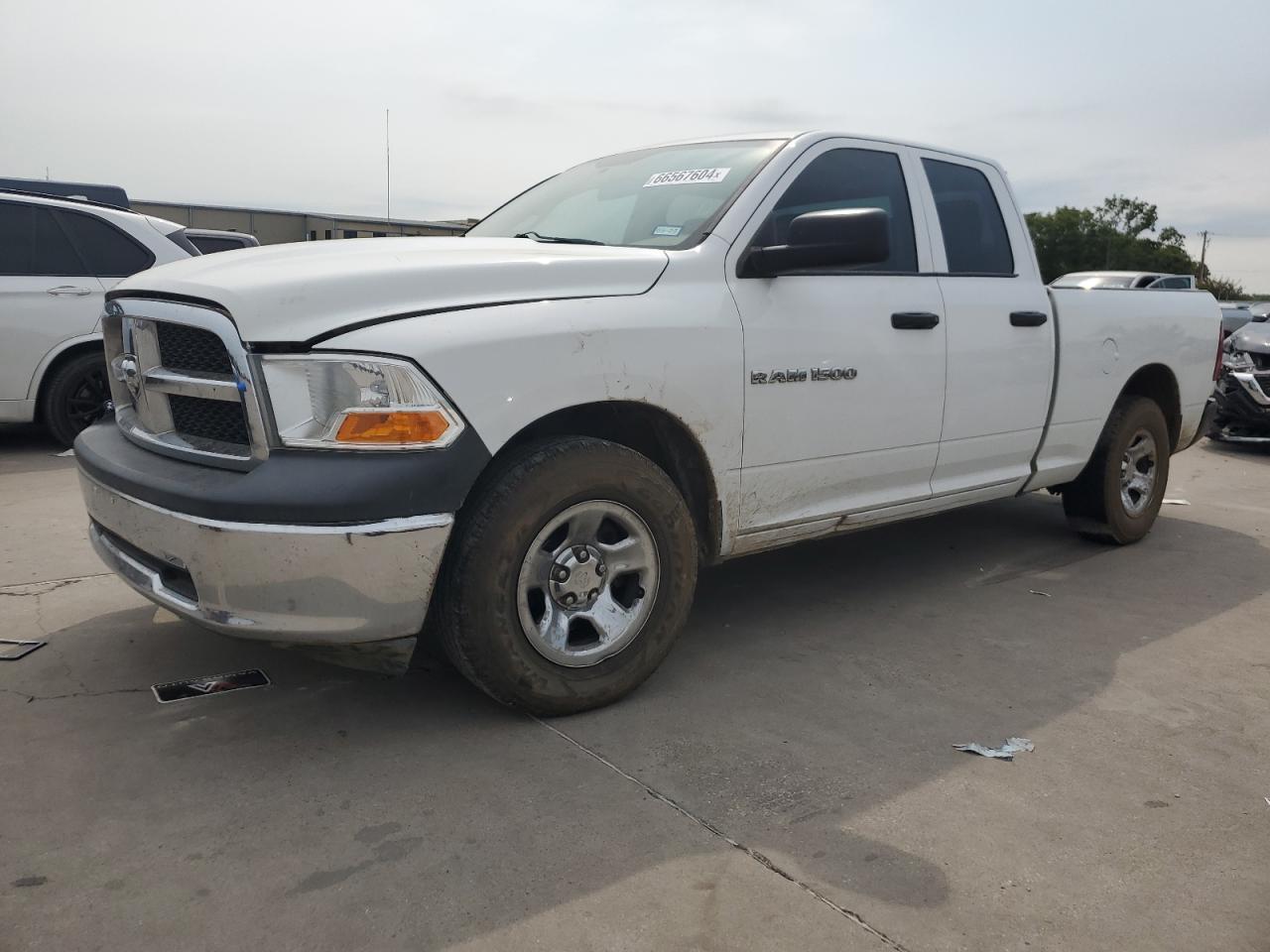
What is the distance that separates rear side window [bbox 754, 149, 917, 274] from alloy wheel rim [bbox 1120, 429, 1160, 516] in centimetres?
211

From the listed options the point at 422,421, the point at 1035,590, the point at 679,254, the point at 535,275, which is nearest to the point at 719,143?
the point at 679,254

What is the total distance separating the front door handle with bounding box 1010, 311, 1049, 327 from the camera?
4566 mm

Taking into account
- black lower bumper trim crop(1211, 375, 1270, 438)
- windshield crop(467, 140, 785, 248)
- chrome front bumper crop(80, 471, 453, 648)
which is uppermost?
windshield crop(467, 140, 785, 248)

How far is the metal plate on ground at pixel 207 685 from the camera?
10.9 feet

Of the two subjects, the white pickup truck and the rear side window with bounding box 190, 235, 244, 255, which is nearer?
the white pickup truck

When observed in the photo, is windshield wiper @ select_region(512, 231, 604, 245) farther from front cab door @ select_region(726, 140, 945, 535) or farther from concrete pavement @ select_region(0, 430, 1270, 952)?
concrete pavement @ select_region(0, 430, 1270, 952)

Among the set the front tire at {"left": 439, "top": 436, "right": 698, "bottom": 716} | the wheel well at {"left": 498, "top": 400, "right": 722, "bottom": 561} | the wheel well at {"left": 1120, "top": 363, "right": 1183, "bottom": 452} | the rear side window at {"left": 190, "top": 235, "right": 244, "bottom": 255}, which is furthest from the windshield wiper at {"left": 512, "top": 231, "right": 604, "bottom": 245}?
the rear side window at {"left": 190, "top": 235, "right": 244, "bottom": 255}

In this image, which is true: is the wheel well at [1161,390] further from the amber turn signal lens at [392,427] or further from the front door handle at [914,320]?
the amber turn signal lens at [392,427]

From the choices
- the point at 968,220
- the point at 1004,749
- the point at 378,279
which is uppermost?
the point at 968,220

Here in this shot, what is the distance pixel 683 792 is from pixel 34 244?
22.0 feet

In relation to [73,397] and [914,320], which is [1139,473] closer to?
[914,320]

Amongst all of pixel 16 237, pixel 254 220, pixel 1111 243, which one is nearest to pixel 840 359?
pixel 16 237

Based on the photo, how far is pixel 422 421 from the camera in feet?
9.12

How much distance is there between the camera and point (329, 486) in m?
2.67
